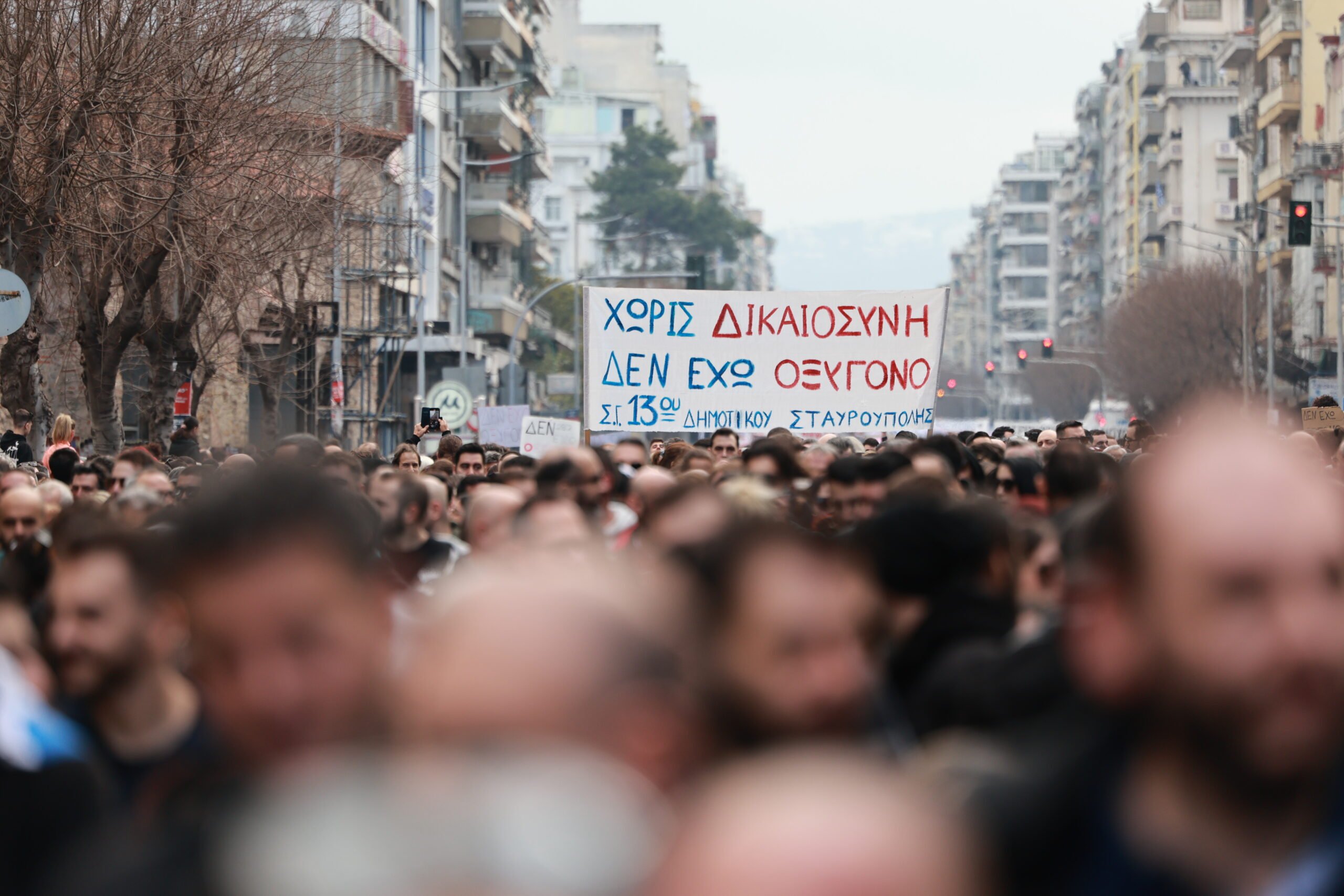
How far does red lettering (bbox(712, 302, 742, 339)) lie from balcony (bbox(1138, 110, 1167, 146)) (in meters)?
82.6

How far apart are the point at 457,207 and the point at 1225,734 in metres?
55.0

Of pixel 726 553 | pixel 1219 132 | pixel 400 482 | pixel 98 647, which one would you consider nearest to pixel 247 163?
pixel 400 482

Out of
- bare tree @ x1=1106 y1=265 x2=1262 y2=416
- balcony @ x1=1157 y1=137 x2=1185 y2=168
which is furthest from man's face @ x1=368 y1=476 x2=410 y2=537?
balcony @ x1=1157 y1=137 x2=1185 y2=168

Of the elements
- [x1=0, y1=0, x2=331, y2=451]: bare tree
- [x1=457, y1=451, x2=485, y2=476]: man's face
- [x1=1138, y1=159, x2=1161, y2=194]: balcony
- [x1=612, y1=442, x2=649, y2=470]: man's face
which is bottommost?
[x1=457, y1=451, x2=485, y2=476]: man's face

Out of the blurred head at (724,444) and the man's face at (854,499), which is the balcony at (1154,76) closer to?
the blurred head at (724,444)

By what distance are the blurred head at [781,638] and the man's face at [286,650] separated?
669 mm

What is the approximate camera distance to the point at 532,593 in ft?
5.62

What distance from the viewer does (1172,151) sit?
302 ft

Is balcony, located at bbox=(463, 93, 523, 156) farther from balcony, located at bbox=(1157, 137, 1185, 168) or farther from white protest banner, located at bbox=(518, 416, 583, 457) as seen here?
balcony, located at bbox=(1157, 137, 1185, 168)

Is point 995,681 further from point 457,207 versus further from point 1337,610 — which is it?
point 457,207

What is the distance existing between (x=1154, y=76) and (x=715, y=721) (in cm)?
9937

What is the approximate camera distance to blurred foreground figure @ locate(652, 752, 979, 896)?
1.31 meters

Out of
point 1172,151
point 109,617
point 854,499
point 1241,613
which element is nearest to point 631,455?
point 854,499

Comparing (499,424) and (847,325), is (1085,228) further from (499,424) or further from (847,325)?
(847,325)
